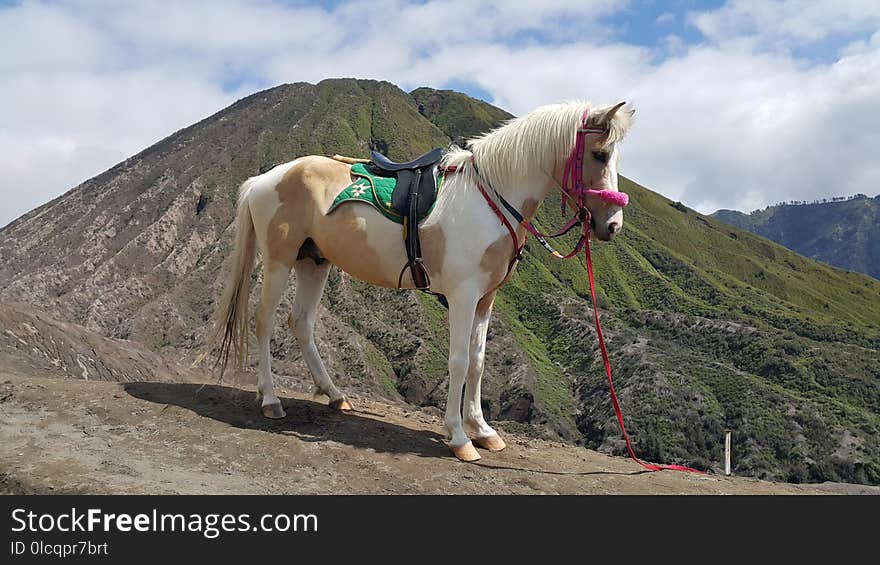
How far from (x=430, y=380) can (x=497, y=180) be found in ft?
114

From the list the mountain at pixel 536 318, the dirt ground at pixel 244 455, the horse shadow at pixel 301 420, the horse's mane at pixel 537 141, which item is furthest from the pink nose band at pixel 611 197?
the mountain at pixel 536 318

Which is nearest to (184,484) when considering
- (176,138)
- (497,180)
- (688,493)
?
(497,180)

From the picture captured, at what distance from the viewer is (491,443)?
20.7ft

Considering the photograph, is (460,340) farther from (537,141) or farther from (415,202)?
(537,141)

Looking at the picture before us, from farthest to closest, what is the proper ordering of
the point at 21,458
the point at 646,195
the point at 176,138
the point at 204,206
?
1. the point at 646,195
2. the point at 176,138
3. the point at 204,206
4. the point at 21,458

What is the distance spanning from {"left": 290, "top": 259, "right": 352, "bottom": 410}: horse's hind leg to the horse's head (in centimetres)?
326

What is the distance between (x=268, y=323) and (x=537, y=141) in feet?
11.8

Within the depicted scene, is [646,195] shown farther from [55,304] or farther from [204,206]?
[55,304]

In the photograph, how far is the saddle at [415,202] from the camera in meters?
5.87

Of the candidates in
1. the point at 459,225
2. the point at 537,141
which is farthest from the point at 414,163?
the point at 537,141

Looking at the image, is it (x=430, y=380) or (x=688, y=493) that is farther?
(x=430, y=380)

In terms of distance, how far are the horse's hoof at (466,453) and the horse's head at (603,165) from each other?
7.79 feet

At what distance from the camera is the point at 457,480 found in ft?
17.1

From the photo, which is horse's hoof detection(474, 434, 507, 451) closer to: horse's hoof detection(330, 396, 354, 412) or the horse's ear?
horse's hoof detection(330, 396, 354, 412)
